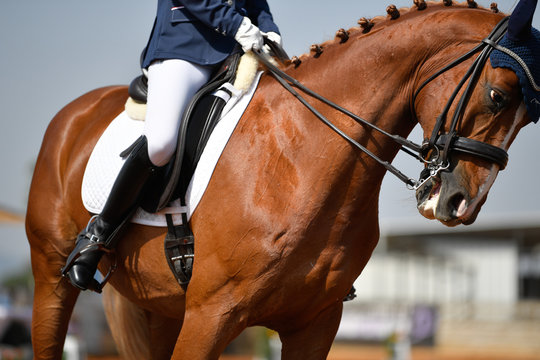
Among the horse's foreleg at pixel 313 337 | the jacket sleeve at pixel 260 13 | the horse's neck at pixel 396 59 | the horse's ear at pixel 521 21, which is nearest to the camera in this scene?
the horse's ear at pixel 521 21

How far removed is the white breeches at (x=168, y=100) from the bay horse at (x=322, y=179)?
0.32 meters

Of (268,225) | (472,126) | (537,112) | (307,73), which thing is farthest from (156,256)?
(537,112)

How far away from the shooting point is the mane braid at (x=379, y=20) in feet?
10.9

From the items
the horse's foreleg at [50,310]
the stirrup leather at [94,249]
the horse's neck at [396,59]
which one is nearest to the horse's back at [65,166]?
the horse's foreleg at [50,310]

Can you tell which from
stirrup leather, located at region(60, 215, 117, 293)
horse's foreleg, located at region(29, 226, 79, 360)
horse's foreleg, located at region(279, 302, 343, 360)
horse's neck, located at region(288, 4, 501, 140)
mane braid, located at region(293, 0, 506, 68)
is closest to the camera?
horse's neck, located at region(288, 4, 501, 140)

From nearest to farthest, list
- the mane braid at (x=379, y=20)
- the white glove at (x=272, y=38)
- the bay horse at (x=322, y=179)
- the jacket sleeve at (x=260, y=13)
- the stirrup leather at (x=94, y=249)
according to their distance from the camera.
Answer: the bay horse at (x=322, y=179), the mane braid at (x=379, y=20), the stirrup leather at (x=94, y=249), the white glove at (x=272, y=38), the jacket sleeve at (x=260, y=13)

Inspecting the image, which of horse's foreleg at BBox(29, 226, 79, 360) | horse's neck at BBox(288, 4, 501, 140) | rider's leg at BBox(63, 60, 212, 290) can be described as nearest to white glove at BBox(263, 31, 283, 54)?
rider's leg at BBox(63, 60, 212, 290)

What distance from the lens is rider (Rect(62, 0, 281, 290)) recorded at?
3.54 m

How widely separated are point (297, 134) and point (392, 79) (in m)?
0.55

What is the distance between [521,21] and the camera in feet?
9.29

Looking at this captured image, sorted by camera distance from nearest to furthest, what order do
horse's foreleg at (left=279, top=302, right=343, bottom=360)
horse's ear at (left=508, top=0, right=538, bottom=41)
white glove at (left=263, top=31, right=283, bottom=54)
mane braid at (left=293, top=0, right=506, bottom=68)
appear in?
horse's ear at (left=508, top=0, right=538, bottom=41) → mane braid at (left=293, top=0, right=506, bottom=68) → horse's foreleg at (left=279, top=302, right=343, bottom=360) → white glove at (left=263, top=31, right=283, bottom=54)

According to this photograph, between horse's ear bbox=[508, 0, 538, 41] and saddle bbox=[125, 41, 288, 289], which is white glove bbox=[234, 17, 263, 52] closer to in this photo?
saddle bbox=[125, 41, 288, 289]

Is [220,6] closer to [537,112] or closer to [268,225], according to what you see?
[268,225]

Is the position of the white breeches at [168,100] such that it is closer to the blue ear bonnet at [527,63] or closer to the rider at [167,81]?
the rider at [167,81]
